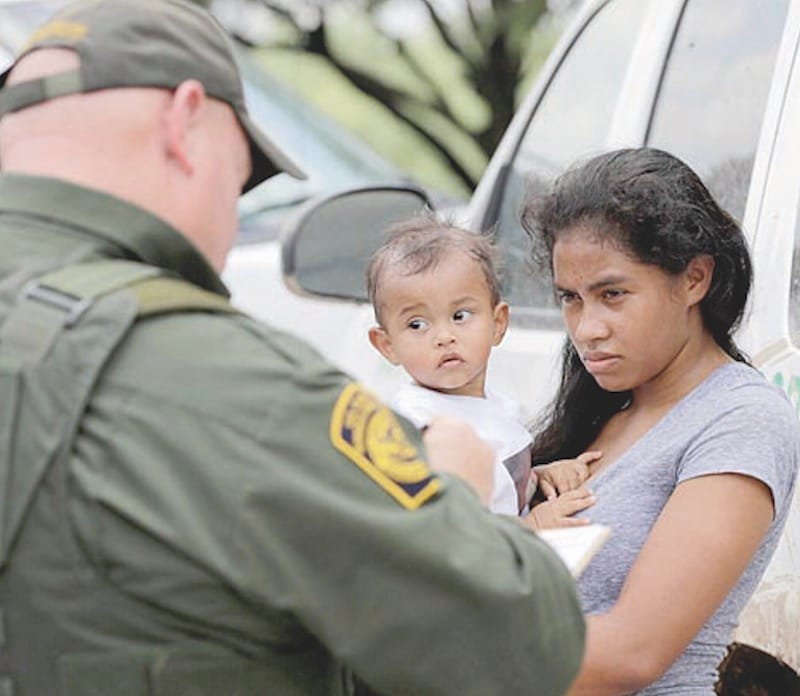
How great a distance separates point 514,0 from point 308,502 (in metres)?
9.30

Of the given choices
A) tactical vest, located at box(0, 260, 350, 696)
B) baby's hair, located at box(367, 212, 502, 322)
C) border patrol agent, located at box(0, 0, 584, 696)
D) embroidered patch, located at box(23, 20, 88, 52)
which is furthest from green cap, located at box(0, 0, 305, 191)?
baby's hair, located at box(367, 212, 502, 322)

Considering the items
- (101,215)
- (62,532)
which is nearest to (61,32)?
(101,215)

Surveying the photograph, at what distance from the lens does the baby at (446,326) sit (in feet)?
10.1

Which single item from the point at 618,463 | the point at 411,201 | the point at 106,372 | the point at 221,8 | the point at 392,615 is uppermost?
the point at 106,372

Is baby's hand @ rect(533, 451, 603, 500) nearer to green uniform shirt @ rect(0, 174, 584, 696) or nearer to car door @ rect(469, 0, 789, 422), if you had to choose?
car door @ rect(469, 0, 789, 422)

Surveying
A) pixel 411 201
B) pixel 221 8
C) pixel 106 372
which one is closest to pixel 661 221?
pixel 106 372

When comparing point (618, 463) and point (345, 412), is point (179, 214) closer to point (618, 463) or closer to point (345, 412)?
point (345, 412)

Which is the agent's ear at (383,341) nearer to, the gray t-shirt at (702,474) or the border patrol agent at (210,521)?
the gray t-shirt at (702,474)

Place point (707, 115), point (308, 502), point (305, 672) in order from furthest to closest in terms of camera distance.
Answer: point (707, 115) < point (305, 672) < point (308, 502)

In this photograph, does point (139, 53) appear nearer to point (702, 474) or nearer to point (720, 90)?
point (702, 474)

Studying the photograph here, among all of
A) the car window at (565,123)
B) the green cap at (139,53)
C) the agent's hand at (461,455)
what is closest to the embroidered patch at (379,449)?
the agent's hand at (461,455)

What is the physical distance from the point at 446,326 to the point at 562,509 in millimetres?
474

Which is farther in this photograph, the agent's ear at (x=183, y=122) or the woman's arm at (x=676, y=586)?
the woman's arm at (x=676, y=586)

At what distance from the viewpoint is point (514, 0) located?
10891mm
